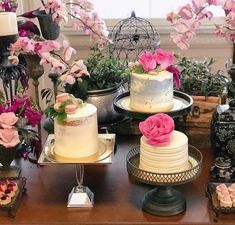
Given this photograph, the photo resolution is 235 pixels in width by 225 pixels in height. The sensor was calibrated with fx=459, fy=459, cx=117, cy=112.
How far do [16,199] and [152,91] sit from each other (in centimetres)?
Result: 46

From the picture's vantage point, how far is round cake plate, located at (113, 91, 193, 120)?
→ 4.13 ft

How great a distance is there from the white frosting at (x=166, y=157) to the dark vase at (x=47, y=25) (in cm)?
50

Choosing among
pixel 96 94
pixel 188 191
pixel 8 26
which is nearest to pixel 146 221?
pixel 188 191

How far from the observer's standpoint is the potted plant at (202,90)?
1498mm

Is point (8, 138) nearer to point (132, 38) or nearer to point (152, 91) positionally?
point (152, 91)

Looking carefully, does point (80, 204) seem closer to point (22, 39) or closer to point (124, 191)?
point (124, 191)

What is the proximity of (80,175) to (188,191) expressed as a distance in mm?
Answer: 299

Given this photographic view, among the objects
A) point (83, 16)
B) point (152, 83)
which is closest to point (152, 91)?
point (152, 83)

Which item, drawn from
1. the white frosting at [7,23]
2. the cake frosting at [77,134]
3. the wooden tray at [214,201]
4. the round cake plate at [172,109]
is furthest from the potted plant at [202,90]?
the white frosting at [7,23]

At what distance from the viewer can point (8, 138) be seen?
48.1 inches

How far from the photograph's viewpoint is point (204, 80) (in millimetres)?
1511

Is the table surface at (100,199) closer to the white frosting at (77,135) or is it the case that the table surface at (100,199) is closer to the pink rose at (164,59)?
the white frosting at (77,135)

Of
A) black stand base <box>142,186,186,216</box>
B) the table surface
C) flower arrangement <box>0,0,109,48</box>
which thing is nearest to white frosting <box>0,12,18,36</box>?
flower arrangement <box>0,0,109,48</box>

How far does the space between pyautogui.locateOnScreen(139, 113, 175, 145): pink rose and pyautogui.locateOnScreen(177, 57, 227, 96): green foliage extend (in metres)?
0.44
